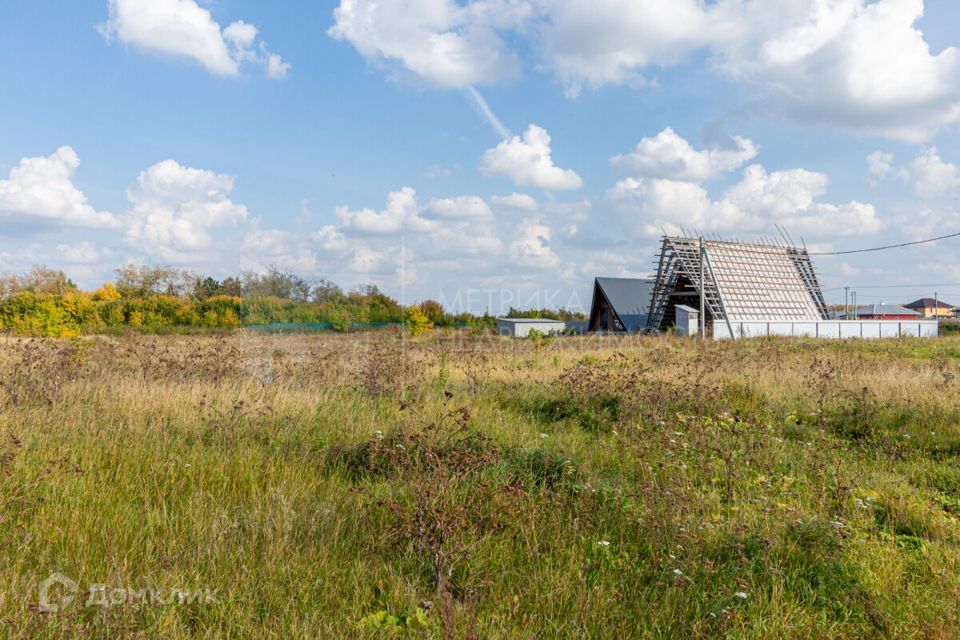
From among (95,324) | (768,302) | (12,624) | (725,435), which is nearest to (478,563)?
(12,624)

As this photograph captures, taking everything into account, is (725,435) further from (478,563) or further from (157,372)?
(157,372)

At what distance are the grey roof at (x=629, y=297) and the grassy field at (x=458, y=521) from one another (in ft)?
99.5

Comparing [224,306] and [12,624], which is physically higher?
[224,306]

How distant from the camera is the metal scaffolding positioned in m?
31.4

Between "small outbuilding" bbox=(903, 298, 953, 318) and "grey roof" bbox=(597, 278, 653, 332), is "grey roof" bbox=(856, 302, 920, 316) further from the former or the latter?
"grey roof" bbox=(597, 278, 653, 332)

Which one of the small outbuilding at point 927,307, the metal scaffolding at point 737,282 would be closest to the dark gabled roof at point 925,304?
the small outbuilding at point 927,307

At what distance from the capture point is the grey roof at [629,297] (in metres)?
37.7

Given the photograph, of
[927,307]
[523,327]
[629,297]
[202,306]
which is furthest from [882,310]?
[202,306]

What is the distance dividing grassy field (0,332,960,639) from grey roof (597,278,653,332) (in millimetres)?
30314

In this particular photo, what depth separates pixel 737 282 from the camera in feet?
108

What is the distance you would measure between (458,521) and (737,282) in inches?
1328

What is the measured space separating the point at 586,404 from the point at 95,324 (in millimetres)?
37174

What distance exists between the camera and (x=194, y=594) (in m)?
2.85

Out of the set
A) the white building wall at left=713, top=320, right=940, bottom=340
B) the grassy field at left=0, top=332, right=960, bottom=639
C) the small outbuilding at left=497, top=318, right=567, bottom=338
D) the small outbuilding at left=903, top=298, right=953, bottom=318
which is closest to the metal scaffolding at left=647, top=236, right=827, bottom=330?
the white building wall at left=713, top=320, right=940, bottom=340
